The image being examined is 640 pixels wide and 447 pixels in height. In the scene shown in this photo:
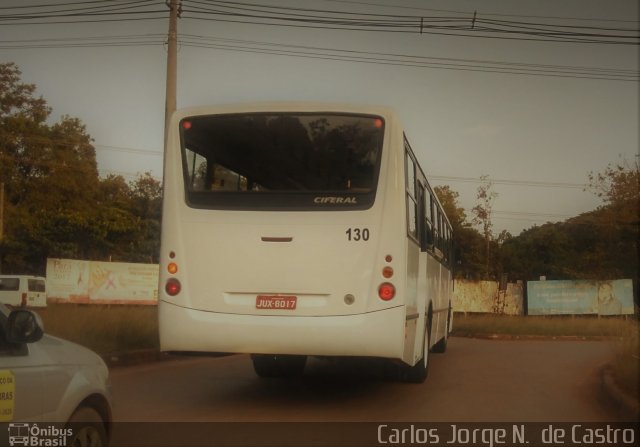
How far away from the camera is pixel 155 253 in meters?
48.6

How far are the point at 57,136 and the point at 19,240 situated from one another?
8.03 metres

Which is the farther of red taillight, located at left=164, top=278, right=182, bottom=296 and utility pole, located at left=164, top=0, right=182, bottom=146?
utility pole, located at left=164, top=0, right=182, bottom=146

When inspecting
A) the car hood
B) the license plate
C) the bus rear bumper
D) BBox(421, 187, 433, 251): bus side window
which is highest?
BBox(421, 187, 433, 251): bus side window

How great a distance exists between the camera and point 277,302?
8.55 meters

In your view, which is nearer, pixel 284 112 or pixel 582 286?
pixel 284 112

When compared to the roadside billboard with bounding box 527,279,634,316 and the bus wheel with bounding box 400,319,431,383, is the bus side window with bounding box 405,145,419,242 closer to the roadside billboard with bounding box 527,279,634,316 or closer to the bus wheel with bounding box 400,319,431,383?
the bus wheel with bounding box 400,319,431,383

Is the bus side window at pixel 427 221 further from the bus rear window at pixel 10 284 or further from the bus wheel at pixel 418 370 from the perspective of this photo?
the bus rear window at pixel 10 284

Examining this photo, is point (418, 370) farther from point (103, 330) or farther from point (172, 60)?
point (172, 60)

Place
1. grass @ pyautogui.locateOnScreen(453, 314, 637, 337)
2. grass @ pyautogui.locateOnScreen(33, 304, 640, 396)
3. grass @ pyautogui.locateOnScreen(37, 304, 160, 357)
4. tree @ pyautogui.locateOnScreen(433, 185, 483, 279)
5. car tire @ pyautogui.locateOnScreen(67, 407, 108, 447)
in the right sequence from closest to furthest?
car tire @ pyautogui.locateOnScreen(67, 407, 108, 447) → grass @ pyautogui.locateOnScreen(33, 304, 640, 396) → grass @ pyautogui.locateOnScreen(37, 304, 160, 357) → grass @ pyautogui.locateOnScreen(453, 314, 637, 337) → tree @ pyautogui.locateOnScreen(433, 185, 483, 279)

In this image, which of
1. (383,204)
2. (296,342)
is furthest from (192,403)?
(383,204)

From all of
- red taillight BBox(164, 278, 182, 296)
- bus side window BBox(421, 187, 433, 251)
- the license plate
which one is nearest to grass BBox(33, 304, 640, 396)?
bus side window BBox(421, 187, 433, 251)

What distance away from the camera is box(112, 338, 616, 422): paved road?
892cm

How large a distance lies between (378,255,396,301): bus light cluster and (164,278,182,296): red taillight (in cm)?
235

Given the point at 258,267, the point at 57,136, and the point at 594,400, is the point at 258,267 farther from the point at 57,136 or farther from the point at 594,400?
the point at 57,136
